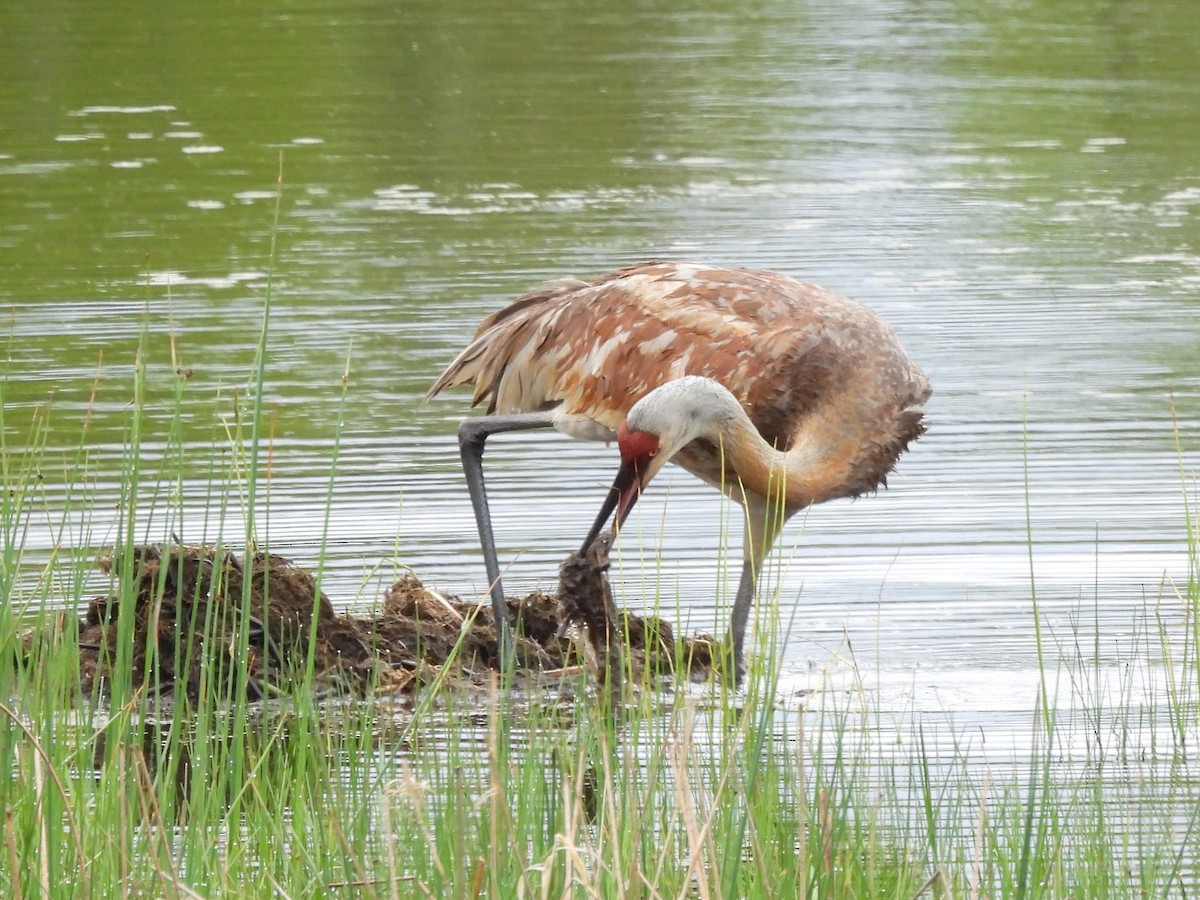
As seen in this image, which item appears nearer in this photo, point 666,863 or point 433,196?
point 666,863

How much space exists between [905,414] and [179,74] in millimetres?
12740

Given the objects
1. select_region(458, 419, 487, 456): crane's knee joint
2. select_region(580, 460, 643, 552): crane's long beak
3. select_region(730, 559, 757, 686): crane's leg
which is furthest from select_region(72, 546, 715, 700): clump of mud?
select_region(458, 419, 487, 456): crane's knee joint

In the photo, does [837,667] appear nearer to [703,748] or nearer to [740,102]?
[703,748]

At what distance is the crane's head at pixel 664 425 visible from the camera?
19.3 ft

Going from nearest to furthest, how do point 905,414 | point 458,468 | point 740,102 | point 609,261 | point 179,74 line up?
point 905,414
point 458,468
point 609,261
point 740,102
point 179,74

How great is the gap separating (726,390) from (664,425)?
0.21 m

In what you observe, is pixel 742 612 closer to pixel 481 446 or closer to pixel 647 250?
pixel 481 446

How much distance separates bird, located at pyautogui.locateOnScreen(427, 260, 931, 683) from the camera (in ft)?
19.5

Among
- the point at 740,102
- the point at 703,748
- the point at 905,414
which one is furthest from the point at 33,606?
the point at 740,102

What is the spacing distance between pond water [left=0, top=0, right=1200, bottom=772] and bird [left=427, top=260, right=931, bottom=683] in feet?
1.26

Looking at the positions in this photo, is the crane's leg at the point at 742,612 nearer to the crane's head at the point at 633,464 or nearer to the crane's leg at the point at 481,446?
the crane's head at the point at 633,464

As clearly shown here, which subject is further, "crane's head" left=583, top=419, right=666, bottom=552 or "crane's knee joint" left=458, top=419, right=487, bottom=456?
"crane's knee joint" left=458, top=419, right=487, bottom=456

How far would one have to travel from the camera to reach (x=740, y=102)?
1652 centimetres

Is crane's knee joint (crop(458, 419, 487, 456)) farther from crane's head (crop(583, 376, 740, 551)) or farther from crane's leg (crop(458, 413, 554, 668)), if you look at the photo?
crane's head (crop(583, 376, 740, 551))
